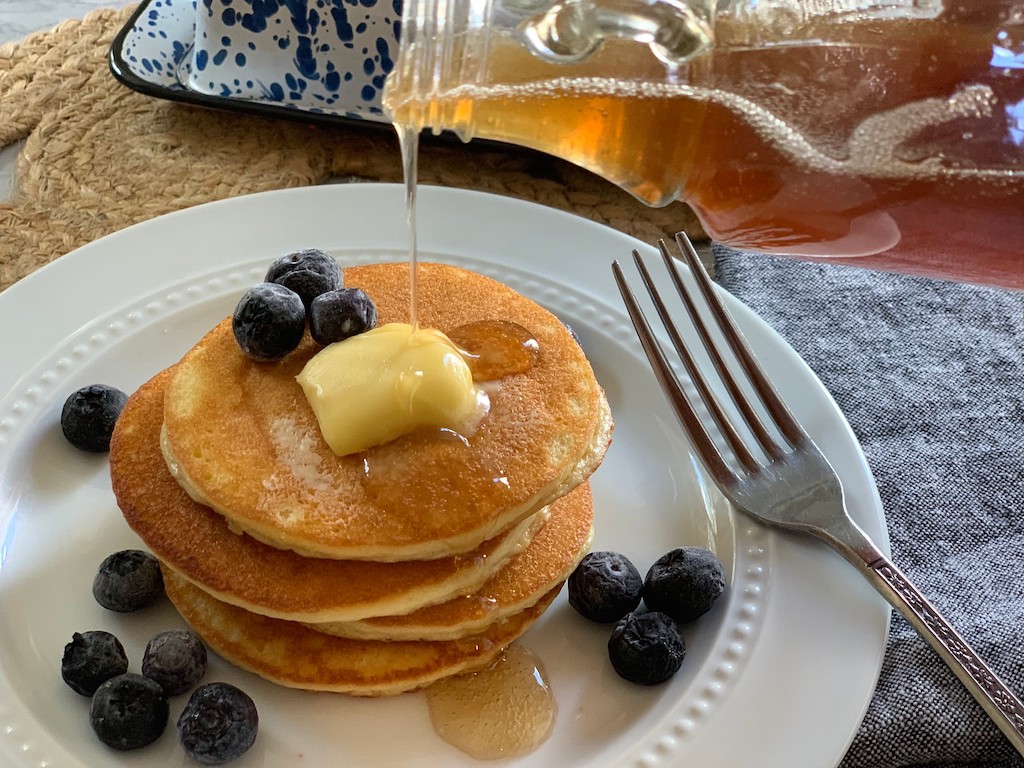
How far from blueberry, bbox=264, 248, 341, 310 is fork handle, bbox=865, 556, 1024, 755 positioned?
2.78 feet

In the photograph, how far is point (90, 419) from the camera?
1527 mm

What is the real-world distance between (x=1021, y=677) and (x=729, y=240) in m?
0.77

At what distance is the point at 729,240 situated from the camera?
1145mm

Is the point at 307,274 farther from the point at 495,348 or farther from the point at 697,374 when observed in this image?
the point at 697,374

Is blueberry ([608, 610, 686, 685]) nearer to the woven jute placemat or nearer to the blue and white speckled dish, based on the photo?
the woven jute placemat

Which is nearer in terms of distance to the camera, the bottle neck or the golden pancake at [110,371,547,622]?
the bottle neck

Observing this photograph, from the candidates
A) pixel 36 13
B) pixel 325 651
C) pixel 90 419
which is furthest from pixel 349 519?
pixel 36 13

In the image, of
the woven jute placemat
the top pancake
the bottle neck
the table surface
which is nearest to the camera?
the bottle neck

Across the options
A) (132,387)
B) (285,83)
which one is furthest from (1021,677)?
(285,83)

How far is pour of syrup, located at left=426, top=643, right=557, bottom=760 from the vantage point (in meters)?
1.28

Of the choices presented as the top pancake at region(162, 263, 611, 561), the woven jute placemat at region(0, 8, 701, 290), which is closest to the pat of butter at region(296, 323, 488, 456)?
the top pancake at region(162, 263, 611, 561)

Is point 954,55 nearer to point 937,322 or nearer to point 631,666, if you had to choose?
point 631,666

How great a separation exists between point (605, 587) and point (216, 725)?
21.1 inches

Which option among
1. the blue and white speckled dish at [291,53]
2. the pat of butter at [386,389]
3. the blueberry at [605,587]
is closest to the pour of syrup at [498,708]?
the blueberry at [605,587]
